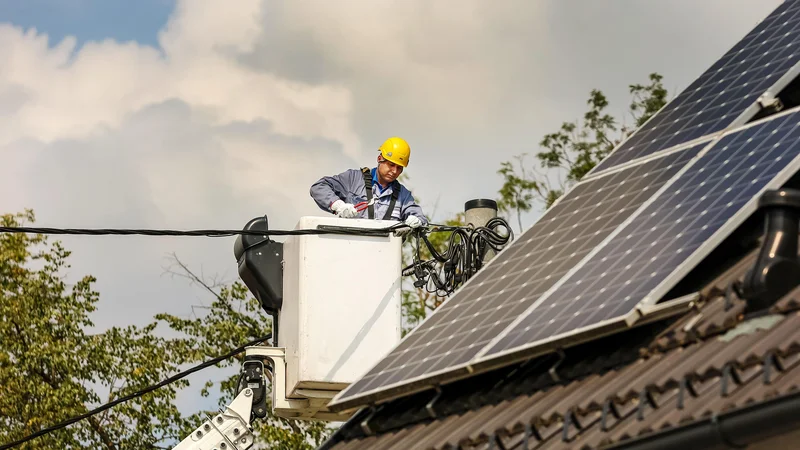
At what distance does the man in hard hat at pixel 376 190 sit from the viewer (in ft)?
49.8

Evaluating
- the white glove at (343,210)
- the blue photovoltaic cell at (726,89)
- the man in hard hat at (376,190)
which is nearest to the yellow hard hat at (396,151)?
the man in hard hat at (376,190)

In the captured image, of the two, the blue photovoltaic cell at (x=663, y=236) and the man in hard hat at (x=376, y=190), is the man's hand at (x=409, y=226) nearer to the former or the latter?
the man in hard hat at (x=376, y=190)

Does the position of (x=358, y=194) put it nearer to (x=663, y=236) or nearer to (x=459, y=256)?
(x=459, y=256)

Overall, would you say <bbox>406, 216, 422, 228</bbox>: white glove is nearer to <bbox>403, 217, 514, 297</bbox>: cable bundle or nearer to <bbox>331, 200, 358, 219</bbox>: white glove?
<bbox>403, 217, 514, 297</bbox>: cable bundle

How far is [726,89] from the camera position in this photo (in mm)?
11594

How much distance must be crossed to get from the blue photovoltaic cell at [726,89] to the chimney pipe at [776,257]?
2.83 metres

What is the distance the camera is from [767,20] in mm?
12766

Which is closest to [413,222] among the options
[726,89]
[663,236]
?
[726,89]

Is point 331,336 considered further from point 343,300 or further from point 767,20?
point 767,20

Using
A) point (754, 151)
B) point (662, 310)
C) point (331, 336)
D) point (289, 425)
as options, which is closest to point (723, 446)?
point (662, 310)

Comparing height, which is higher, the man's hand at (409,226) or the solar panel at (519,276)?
the man's hand at (409,226)

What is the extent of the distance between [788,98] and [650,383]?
405 centimetres

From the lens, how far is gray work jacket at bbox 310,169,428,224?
15188mm

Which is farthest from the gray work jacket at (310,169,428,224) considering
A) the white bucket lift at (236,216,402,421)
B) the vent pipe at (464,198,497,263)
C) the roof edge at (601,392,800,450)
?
the roof edge at (601,392,800,450)
